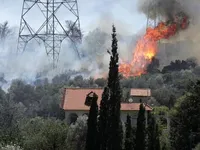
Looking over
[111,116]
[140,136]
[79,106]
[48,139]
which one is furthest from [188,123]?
[111,116]

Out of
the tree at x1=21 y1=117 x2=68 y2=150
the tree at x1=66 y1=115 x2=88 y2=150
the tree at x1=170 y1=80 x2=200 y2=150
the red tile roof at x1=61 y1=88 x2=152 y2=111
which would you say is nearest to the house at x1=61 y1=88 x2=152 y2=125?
the red tile roof at x1=61 y1=88 x2=152 y2=111

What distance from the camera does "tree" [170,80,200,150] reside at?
204ft

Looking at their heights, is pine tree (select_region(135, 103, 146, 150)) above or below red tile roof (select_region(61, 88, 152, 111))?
below

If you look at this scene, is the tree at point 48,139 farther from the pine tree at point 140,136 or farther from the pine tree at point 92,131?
the pine tree at point 92,131

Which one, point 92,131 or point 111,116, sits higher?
point 111,116

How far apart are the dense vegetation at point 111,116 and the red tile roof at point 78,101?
3461 mm

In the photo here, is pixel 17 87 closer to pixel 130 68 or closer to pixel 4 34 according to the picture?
pixel 4 34

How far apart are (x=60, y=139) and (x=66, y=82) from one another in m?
78.7

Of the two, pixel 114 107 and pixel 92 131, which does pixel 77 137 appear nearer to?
pixel 92 131

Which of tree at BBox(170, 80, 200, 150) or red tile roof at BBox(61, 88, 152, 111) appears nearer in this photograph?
tree at BBox(170, 80, 200, 150)

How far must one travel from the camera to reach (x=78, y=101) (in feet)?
259

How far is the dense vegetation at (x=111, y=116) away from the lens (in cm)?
4134

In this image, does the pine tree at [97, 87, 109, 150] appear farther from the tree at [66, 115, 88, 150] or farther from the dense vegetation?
the tree at [66, 115, 88, 150]

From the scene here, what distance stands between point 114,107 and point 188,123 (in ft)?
84.6
